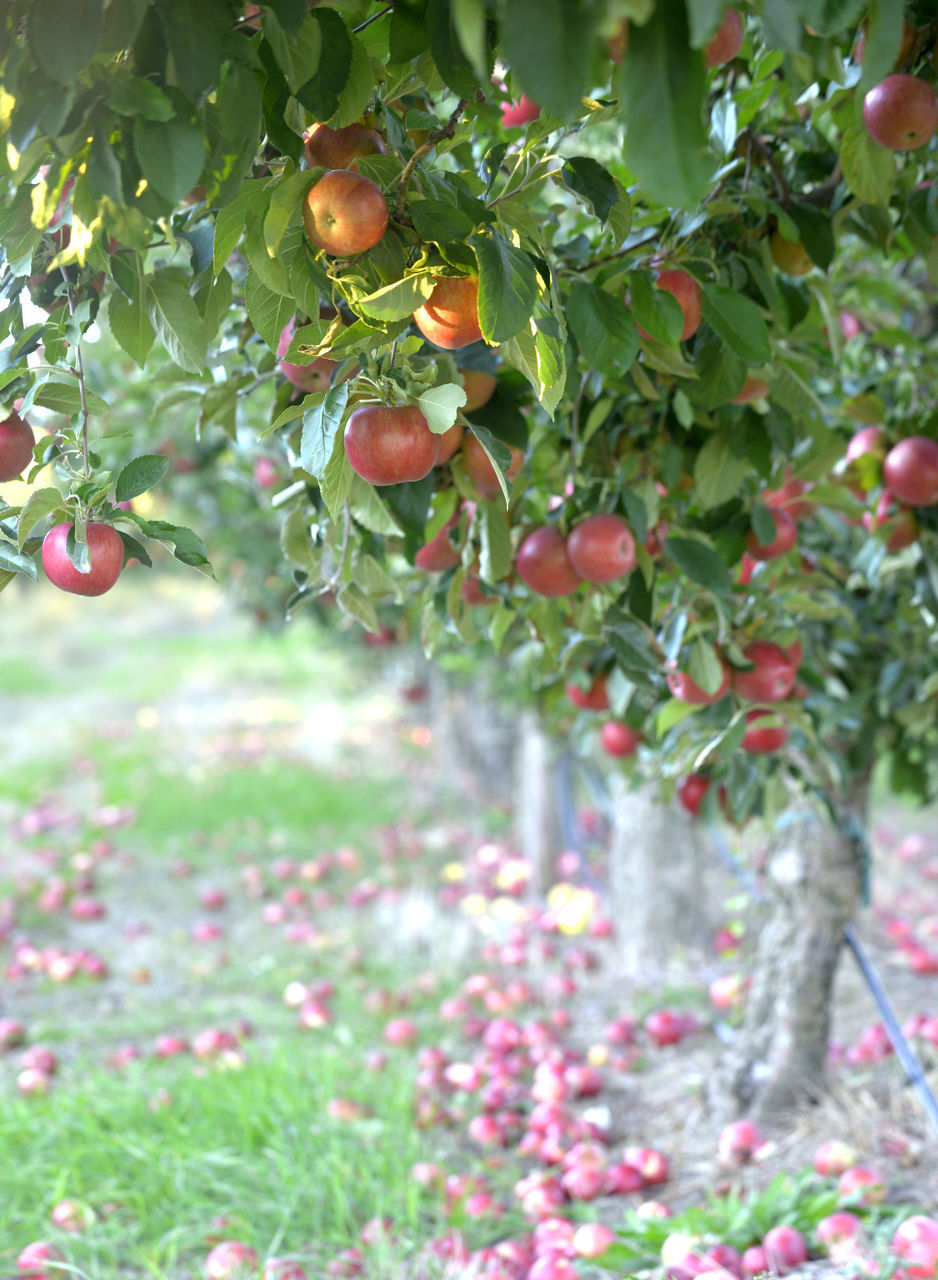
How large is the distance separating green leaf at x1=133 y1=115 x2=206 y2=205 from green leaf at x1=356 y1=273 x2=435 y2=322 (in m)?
0.14

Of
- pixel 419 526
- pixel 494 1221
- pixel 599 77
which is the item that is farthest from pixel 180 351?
pixel 494 1221

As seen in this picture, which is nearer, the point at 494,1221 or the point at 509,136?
Result: the point at 509,136

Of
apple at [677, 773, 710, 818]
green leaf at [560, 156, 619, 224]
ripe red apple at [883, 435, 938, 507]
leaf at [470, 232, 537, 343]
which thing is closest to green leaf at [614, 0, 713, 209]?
leaf at [470, 232, 537, 343]

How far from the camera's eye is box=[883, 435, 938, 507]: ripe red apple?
1.35 m

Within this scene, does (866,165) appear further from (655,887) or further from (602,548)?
(655,887)

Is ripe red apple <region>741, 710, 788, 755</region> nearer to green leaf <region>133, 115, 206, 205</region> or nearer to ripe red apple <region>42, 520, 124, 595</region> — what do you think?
ripe red apple <region>42, 520, 124, 595</region>

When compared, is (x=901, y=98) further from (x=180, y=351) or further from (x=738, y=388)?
(x=180, y=351)

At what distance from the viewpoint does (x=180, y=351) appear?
90cm

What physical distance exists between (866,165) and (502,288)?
0.49 meters

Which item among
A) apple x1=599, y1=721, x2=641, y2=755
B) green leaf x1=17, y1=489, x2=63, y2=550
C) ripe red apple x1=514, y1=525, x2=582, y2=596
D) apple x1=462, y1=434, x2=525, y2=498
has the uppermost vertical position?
apple x1=462, y1=434, x2=525, y2=498

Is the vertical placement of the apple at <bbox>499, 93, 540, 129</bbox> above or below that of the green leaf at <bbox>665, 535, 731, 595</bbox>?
above

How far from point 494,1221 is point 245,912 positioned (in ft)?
8.47

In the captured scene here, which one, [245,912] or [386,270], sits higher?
[386,270]

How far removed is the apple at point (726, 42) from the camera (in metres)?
0.79
